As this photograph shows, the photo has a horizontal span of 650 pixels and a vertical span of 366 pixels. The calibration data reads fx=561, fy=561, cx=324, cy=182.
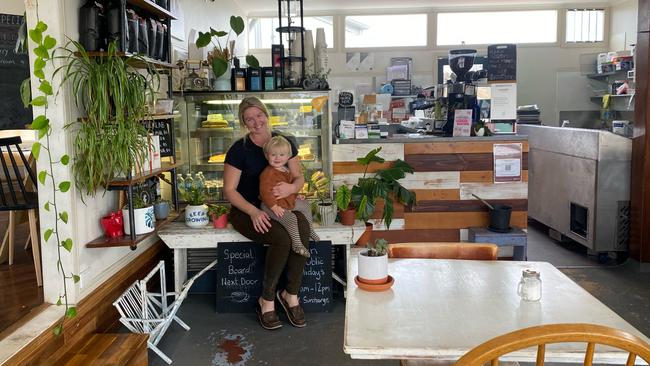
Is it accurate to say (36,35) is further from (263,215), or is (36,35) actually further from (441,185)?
(441,185)

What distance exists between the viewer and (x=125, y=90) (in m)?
2.85

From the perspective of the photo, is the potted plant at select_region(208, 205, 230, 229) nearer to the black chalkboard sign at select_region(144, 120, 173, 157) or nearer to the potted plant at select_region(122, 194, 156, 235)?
the black chalkboard sign at select_region(144, 120, 173, 157)

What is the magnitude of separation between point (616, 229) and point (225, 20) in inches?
190

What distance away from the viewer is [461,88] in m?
4.83

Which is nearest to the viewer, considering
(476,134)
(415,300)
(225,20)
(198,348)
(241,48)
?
(415,300)

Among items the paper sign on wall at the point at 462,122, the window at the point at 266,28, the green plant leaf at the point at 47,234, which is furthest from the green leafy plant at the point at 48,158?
the window at the point at 266,28

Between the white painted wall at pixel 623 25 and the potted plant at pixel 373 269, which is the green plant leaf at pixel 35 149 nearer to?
→ the potted plant at pixel 373 269

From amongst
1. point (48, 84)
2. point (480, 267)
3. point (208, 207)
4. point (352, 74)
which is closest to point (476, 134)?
point (208, 207)

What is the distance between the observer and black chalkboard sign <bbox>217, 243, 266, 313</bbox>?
376cm

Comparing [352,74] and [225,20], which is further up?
[225,20]

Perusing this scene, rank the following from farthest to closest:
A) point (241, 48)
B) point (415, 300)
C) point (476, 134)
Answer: point (241, 48) < point (476, 134) < point (415, 300)

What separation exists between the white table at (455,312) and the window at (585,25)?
22.9ft

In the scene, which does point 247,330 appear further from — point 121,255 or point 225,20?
point 225,20

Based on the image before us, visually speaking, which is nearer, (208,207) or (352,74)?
(208,207)
